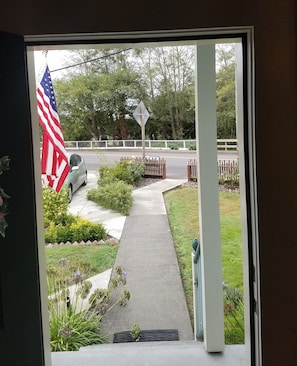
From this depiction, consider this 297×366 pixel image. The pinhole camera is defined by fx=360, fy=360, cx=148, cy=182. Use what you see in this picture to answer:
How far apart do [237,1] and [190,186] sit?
11.2 feet

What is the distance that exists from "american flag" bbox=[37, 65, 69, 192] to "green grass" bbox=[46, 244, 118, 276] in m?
1.41

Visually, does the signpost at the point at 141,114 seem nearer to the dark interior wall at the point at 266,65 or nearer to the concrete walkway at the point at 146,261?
the concrete walkway at the point at 146,261

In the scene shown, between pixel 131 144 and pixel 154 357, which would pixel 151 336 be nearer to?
pixel 154 357

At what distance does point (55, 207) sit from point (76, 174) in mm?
492

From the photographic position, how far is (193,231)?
4.61m

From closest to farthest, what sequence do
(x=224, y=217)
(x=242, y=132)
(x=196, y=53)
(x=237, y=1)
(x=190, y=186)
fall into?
1. (x=237, y=1)
2. (x=242, y=132)
3. (x=196, y=53)
4. (x=224, y=217)
5. (x=190, y=186)

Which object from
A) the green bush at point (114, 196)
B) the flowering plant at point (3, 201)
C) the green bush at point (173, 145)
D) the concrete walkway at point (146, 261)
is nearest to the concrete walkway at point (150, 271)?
the concrete walkway at point (146, 261)

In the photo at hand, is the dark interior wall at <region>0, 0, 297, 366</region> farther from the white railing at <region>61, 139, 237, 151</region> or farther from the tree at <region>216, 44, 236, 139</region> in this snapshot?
the white railing at <region>61, 139, 237, 151</region>

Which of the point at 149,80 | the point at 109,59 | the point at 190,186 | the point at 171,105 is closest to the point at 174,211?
the point at 190,186

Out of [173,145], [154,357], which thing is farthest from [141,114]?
[154,357]

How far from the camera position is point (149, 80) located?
4125 millimetres

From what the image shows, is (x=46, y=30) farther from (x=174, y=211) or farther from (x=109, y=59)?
(x=174, y=211)

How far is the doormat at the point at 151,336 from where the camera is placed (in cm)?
326

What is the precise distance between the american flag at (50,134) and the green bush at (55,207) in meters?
1.18
